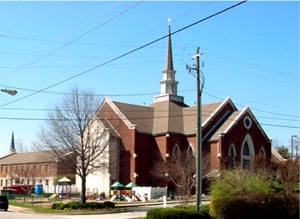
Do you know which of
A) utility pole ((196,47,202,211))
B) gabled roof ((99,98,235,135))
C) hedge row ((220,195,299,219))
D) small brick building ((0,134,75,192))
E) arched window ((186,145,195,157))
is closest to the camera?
hedge row ((220,195,299,219))

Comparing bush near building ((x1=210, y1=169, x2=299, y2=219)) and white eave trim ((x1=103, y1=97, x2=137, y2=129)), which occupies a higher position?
white eave trim ((x1=103, y1=97, x2=137, y2=129))

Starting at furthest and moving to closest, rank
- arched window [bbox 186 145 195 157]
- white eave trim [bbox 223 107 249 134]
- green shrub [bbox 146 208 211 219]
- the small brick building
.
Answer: the small brick building, white eave trim [bbox 223 107 249 134], arched window [bbox 186 145 195 157], green shrub [bbox 146 208 211 219]

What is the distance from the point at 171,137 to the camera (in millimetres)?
67438

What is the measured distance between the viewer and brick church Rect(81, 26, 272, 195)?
6638 cm

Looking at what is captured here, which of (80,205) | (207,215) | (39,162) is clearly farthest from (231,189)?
(39,162)

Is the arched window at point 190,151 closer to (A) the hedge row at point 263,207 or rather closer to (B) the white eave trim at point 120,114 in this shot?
(B) the white eave trim at point 120,114

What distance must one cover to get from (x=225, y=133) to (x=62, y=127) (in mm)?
25747

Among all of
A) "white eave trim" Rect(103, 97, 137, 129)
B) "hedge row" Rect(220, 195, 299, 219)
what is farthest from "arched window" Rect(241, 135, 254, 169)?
"hedge row" Rect(220, 195, 299, 219)

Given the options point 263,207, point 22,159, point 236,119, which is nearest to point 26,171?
point 22,159

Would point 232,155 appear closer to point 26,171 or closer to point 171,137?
point 171,137

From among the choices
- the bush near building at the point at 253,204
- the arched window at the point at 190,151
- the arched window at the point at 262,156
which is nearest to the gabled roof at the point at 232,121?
the arched window at the point at 190,151

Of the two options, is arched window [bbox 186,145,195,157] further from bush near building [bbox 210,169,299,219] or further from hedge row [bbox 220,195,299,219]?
hedge row [bbox 220,195,299,219]

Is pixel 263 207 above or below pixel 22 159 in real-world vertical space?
below

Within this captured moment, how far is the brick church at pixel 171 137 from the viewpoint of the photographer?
66.4 meters
